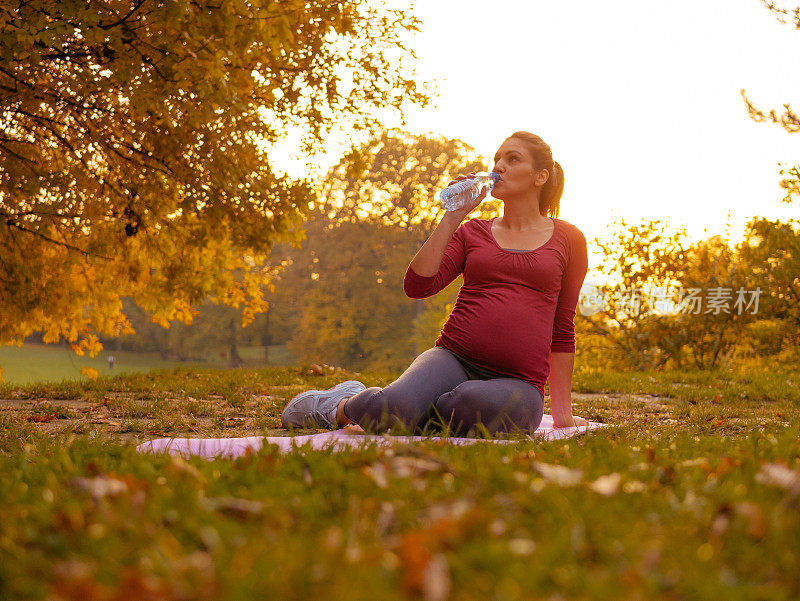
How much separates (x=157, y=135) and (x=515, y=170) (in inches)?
129

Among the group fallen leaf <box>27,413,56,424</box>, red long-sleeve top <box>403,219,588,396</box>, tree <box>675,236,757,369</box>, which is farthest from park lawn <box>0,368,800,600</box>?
tree <box>675,236,757,369</box>

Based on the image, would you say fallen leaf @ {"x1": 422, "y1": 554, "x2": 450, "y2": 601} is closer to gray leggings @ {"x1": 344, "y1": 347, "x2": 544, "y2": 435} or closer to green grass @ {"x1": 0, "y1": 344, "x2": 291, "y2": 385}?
gray leggings @ {"x1": 344, "y1": 347, "x2": 544, "y2": 435}

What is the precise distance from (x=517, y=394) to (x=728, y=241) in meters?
10.9

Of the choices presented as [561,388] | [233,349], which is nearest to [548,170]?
[561,388]

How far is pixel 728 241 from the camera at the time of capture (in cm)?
1336

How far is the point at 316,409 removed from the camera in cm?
470

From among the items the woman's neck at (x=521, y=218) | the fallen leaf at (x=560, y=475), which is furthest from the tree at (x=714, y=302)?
the fallen leaf at (x=560, y=475)

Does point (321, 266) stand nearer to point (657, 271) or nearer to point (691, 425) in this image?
point (657, 271)

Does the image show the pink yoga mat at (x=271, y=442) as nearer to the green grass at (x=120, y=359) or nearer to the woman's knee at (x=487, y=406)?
the woman's knee at (x=487, y=406)

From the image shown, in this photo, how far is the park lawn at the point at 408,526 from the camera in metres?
1.38

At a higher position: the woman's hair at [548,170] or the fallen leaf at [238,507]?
the woman's hair at [548,170]

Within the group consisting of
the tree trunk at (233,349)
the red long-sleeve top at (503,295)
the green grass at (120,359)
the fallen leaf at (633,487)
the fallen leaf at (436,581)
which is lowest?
the green grass at (120,359)

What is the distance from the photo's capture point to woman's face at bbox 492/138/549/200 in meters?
4.58

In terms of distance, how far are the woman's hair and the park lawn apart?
7.32 feet
